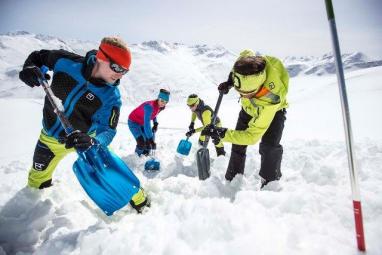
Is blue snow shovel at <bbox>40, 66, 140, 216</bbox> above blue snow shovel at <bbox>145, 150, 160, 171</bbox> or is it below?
above

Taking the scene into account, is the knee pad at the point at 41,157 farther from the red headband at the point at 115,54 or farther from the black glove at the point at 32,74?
the red headband at the point at 115,54

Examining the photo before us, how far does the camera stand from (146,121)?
5.54 metres

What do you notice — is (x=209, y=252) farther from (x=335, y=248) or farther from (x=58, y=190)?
(x=58, y=190)

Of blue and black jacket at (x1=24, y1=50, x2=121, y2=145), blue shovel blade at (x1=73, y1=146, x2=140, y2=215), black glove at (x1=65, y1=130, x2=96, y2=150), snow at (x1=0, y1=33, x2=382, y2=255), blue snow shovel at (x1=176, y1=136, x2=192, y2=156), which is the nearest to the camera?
snow at (x1=0, y1=33, x2=382, y2=255)

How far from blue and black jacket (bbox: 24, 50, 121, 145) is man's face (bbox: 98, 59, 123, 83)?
0.07 meters

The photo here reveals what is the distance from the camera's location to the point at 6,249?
2381 millimetres

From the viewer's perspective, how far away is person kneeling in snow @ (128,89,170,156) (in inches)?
218

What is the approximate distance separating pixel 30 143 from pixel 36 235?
5029mm

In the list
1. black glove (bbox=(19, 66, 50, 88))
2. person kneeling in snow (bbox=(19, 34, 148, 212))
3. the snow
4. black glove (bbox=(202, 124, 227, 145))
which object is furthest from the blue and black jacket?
black glove (bbox=(202, 124, 227, 145))

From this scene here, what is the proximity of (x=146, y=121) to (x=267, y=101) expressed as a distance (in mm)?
3187

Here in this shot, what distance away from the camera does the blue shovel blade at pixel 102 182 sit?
252 cm

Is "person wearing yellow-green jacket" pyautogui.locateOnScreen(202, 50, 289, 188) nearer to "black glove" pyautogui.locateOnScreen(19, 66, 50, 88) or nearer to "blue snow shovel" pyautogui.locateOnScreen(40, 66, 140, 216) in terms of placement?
"blue snow shovel" pyautogui.locateOnScreen(40, 66, 140, 216)

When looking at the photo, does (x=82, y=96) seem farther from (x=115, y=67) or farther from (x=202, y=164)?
(x=202, y=164)

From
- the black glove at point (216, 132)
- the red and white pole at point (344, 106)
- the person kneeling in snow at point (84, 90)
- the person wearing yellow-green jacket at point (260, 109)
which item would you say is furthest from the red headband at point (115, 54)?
the red and white pole at point (344, 106)
